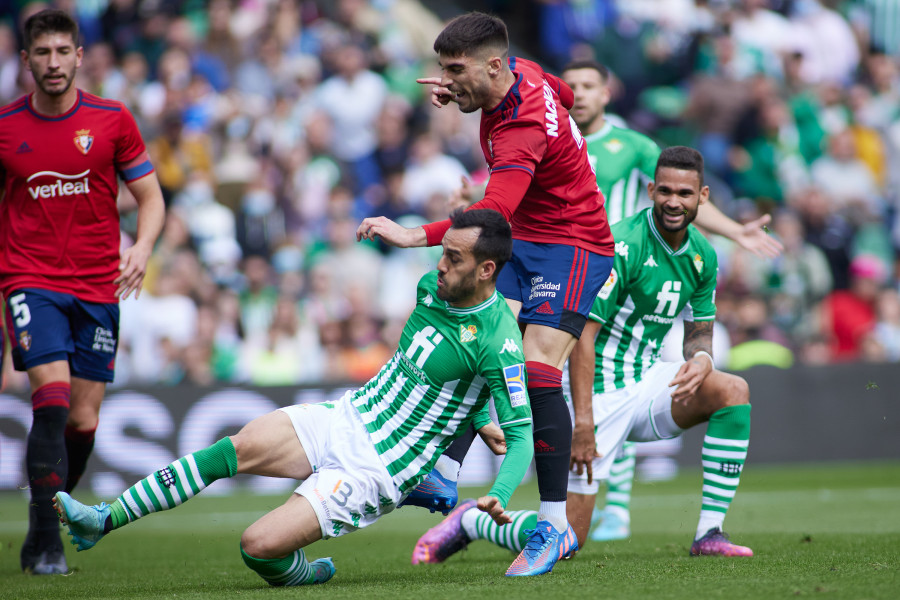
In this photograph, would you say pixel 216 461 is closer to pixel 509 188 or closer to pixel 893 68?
pixel 509 188

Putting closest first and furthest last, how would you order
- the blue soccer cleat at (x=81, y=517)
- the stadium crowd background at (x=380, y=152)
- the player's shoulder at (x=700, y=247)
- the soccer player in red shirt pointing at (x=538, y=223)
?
the blue soccer cleat at (x=81, y=517) < the soccer player in red shirt pointing at (x=538, y=223) < the player's shoulder at (x=700, y=247) < the stadium crowd background at (x=380, y=152)

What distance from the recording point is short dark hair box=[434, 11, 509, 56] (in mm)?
5086

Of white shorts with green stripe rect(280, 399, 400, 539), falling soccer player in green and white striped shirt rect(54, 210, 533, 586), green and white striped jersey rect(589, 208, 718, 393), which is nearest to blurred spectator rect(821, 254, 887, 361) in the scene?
green and white striped jersey rect(589, 208, 718, 393)

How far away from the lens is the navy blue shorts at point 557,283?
5.40m

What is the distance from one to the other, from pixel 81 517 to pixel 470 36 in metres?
2.77

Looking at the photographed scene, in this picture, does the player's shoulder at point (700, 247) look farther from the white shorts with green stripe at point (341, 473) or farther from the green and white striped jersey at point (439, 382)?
the white shorts with green stripe at point (341, 473)

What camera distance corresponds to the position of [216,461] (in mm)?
4609

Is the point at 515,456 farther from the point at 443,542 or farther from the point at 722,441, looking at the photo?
the point at 722,441

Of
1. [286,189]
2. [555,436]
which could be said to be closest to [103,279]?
[555,436]

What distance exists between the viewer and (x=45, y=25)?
5.73 meters

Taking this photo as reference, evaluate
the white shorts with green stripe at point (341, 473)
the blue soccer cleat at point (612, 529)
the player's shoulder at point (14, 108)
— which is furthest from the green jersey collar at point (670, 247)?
the player's shoulder at point (14, 108)

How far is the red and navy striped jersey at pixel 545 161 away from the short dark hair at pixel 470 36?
22 centimetres

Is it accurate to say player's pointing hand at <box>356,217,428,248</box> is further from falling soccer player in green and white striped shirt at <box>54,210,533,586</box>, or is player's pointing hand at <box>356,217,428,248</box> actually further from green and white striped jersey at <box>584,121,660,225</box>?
green and white striped jersey at <box>584,121,660,225</box>

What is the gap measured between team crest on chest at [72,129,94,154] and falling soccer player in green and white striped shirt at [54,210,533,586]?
2.10 m
